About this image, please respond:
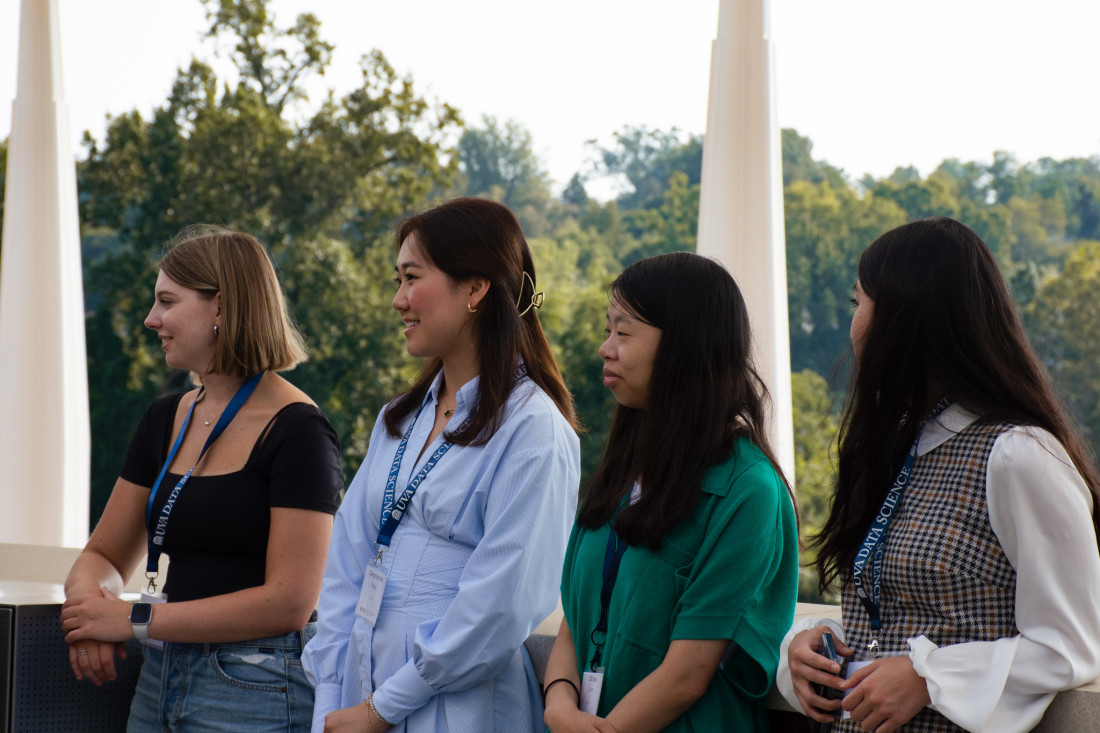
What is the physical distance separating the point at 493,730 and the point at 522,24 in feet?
155

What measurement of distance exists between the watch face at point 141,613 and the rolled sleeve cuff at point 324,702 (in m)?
0.48

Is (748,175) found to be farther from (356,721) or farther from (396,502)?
(356,721)

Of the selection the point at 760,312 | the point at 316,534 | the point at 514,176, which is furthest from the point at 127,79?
the point at 316,534

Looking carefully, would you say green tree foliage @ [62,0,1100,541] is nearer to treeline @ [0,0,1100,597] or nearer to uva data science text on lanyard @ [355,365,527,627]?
treeline @ [0,0,1100,597]

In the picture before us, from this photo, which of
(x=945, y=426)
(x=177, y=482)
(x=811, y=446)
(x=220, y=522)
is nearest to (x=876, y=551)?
(x=945, y=426)

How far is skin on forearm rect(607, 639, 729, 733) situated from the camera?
1.91m

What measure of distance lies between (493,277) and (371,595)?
0.69 m

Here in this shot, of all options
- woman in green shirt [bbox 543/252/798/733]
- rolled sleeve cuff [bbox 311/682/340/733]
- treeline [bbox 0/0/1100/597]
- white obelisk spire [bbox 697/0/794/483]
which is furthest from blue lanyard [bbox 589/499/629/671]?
treeline [bbox 0/0/1100/597]

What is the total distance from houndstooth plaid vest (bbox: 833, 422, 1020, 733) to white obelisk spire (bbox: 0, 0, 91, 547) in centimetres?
601

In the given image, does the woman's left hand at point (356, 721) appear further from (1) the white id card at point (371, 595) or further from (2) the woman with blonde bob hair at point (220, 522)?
(2) the woman with blonde bob hair at point (220, 522)

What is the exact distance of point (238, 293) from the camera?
2.74 meters

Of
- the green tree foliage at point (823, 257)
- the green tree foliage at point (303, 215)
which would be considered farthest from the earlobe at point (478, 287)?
the green tree foliage at point (823, 257)

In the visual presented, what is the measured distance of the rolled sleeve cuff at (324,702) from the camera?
228 centimetres

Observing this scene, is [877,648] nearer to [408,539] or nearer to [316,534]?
[408,539]
